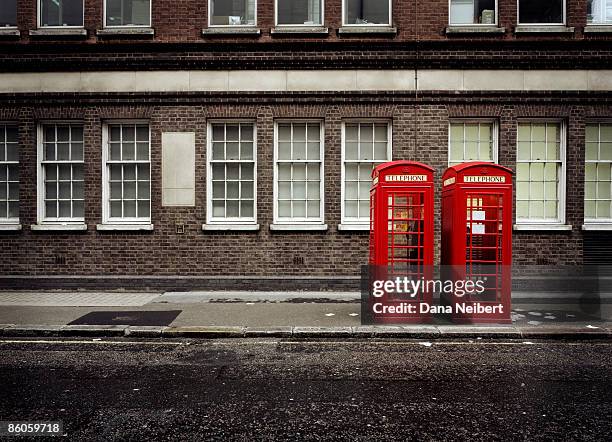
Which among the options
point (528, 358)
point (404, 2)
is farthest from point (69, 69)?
point (528, 358)

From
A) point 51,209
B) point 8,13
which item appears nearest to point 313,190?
point 51,209

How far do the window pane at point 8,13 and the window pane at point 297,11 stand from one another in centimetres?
701

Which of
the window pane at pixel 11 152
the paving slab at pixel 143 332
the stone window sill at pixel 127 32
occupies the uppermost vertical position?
the stone window sill at pixel 127 32

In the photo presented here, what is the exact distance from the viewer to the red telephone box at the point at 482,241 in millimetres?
8891

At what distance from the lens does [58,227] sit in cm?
1295

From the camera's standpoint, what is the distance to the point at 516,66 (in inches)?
497

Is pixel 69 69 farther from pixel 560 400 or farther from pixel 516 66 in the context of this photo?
pixel 560 400

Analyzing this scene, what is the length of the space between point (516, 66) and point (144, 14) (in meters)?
9.54

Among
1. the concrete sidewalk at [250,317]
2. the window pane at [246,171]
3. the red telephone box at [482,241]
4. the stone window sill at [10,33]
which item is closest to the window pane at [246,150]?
the window pane at [246,171]

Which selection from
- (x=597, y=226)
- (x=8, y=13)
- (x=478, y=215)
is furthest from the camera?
(x=8, y=13)

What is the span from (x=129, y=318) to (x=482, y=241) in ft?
21.7

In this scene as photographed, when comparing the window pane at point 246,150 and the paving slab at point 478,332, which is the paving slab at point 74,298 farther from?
the paving slab at point 478,332

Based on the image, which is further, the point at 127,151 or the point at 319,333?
the point at 127,151

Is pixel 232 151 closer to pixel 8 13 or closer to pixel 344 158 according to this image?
pixel 344 158
